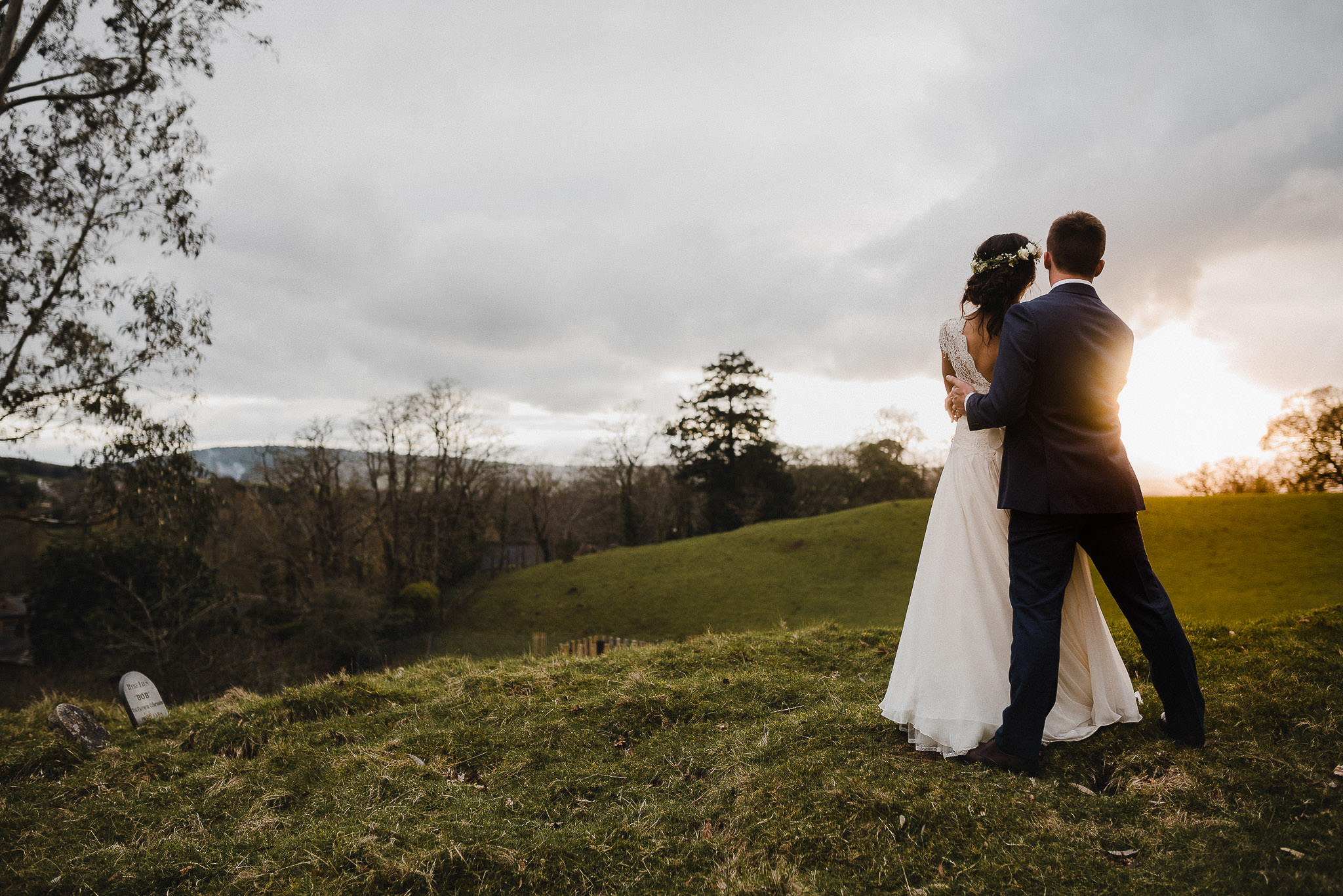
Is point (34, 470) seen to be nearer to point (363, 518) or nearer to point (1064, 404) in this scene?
point (363, 518)

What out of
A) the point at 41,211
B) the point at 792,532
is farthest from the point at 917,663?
the point at 792,532

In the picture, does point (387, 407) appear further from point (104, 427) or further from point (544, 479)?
point (104, 427)

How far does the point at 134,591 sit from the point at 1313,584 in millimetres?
34926

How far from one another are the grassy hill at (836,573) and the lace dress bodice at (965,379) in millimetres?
18548

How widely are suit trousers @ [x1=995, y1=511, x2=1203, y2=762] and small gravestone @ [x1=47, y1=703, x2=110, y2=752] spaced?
6131 millimetres

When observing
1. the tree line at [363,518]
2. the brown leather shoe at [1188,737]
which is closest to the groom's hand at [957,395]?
the brown leather shoe at [1188,737]

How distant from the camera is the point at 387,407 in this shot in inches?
1649

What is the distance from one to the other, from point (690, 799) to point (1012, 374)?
8.33 feet

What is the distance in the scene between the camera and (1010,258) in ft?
11.3

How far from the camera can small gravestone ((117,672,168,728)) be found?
5730 millimetres

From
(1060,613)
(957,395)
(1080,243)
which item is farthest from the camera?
(957,395)

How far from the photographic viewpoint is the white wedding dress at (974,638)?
3.30 metres

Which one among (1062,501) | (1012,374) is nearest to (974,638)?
(1062,501)

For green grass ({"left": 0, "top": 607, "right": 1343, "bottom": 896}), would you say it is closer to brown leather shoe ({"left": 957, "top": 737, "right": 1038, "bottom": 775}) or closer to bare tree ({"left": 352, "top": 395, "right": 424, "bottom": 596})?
brown leather shoe ({"left": 957, "top": 737, "right": 1038, "bottom": 775})
